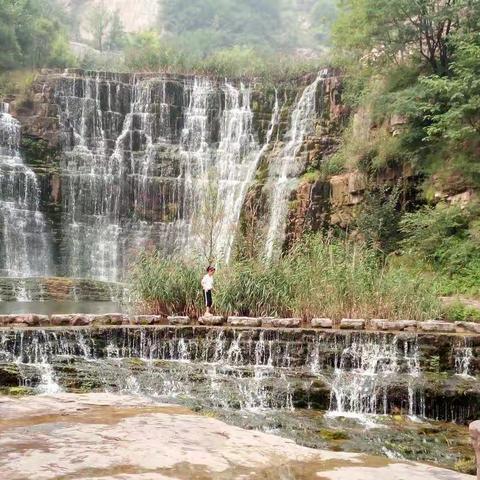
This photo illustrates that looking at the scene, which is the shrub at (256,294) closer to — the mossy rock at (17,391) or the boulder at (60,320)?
the boulder at (60,320)

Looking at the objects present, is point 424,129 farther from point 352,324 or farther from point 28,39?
point 28,39

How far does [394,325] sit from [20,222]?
59.7 feet

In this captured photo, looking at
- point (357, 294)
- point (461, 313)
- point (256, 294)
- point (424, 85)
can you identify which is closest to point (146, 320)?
point (256, 294)

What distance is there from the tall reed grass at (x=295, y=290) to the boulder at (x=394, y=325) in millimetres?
781

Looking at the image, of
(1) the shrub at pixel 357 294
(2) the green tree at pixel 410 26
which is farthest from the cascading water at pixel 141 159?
(1) the shrub at pixel 357 294

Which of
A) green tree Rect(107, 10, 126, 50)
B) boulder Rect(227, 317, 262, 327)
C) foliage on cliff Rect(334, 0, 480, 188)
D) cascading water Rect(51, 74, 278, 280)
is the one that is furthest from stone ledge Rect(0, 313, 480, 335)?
green tree Rect(107, 10, 126, 50)

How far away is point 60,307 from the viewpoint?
1755 centimetres

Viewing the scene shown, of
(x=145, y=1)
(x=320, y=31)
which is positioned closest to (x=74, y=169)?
(x=320, y=31)

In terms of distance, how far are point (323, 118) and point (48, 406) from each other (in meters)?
22.3

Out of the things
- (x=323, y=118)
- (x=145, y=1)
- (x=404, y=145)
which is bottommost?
(x=404, y=145)

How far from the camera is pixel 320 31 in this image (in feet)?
246

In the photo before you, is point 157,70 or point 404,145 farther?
point 157,70

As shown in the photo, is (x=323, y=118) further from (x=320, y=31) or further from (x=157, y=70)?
(x=320, y=31)

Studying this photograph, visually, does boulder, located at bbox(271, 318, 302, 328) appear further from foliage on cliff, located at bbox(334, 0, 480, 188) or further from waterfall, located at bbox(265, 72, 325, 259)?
waterfall, located at bbox(265, 72, 325, 259)
